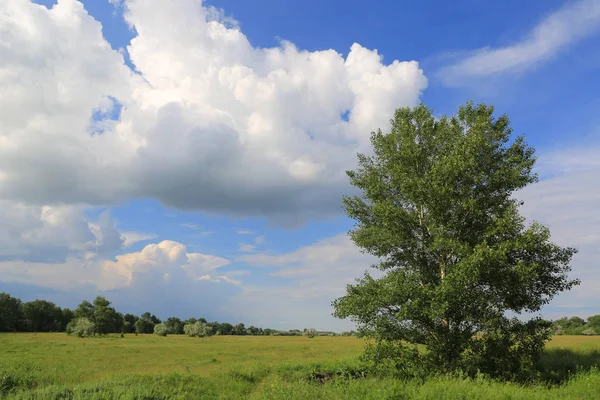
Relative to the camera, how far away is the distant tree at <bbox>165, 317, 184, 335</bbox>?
5763 inches

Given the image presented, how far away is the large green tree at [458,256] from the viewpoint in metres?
22.1

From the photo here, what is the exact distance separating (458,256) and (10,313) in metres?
138

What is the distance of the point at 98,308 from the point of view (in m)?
106

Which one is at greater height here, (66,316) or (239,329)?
(66,316)

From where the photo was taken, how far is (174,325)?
152 meters

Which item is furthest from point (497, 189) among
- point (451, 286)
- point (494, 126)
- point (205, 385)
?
point (205, 385)

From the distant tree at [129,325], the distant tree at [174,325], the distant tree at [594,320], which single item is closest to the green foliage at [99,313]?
the distant tree at [129,325]

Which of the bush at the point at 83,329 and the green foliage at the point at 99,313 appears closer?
the bush at the point at 83,329

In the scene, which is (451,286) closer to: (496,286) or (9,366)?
(496,286)

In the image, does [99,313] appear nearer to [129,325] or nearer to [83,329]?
[83,329]

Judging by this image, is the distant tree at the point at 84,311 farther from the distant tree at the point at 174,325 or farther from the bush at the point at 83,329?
the distant tree at the point at 174,325

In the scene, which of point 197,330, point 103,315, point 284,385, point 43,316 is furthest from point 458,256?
point 43,316

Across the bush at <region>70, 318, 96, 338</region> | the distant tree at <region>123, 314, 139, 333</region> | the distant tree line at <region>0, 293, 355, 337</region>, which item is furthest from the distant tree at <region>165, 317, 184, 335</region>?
the bush at <region>70, 318, 96, 338</region>

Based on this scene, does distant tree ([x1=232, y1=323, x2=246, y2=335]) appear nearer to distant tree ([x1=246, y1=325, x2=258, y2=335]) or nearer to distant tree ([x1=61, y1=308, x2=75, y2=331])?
distant tree ([x1=246, y1=325, x2=258, y2=335])
